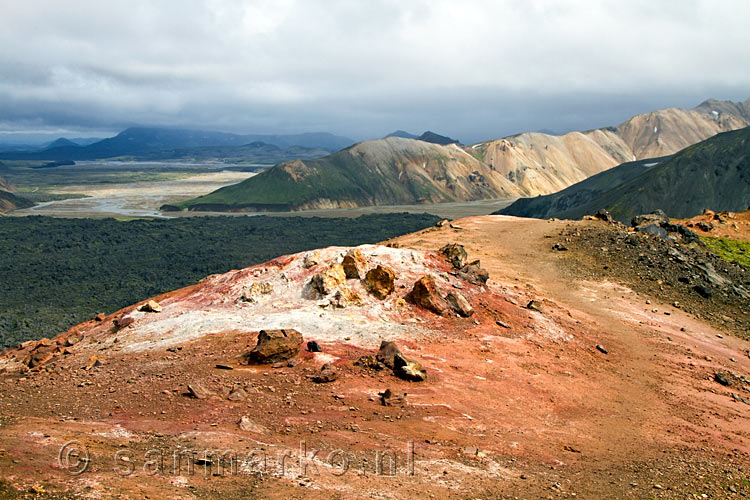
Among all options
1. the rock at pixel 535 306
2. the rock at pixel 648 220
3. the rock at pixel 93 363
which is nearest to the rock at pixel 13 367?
the rock at pixel 93 363

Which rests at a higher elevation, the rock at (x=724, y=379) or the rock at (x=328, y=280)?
the rock at (x=328, y=280)

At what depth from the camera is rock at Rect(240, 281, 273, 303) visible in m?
20.3

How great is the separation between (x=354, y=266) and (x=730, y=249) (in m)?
31.7

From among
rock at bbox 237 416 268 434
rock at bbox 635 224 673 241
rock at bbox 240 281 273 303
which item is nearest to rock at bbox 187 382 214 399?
rock at bbox 237 416 268 434

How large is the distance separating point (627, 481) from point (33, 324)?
55149 mm

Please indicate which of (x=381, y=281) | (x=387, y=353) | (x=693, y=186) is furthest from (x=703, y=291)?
(x=693, y=186)

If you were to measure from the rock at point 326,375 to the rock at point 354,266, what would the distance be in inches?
259

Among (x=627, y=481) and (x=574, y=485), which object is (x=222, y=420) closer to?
(x=574, y=485)

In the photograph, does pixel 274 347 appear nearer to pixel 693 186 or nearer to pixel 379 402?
pixel 379 402

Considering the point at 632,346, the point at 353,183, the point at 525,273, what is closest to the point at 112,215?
the point at 353,183

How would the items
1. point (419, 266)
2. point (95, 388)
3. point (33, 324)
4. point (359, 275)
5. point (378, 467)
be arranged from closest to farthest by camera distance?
1. point (378, 467)
2. point (95, 388)
3. point (359, 275)
4. point (419, 266)
5. point (33, 324)

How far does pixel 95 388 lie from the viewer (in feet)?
47.9

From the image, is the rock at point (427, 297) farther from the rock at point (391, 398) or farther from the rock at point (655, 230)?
the rock at point (655, 230)

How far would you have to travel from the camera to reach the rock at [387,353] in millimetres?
16266
